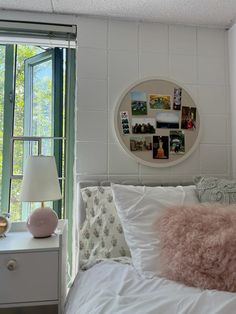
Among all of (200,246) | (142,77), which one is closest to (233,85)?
(142,77)

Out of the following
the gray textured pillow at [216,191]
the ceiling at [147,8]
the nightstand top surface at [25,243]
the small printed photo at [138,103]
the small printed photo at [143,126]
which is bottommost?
the nightstand top surface at [25,243]

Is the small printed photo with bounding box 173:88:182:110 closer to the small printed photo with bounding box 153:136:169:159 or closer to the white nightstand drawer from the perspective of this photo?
the small printed photo with bounding box 153:136:169:159

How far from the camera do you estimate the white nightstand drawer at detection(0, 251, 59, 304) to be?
1.27m

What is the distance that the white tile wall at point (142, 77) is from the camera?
6.13 ft

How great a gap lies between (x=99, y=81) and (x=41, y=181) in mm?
831

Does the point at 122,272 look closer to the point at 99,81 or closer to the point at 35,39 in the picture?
the point at 99,81

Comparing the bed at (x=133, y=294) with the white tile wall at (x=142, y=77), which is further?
the white tile wall at (x=142, y=77)

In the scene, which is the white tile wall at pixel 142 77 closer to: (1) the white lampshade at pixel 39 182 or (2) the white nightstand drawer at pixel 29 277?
(1) the white lampshade at pixel 39 182

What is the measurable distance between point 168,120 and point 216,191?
24.9 inches

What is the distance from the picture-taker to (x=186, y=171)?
1946mm

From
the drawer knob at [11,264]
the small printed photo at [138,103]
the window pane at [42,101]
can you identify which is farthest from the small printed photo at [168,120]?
the drawer knob at [11,264]

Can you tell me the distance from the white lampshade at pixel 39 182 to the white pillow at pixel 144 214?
339 millimetres

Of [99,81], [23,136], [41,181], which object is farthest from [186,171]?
[23,136]

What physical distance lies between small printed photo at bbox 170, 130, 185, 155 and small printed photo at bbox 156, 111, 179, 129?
0.05 metres
